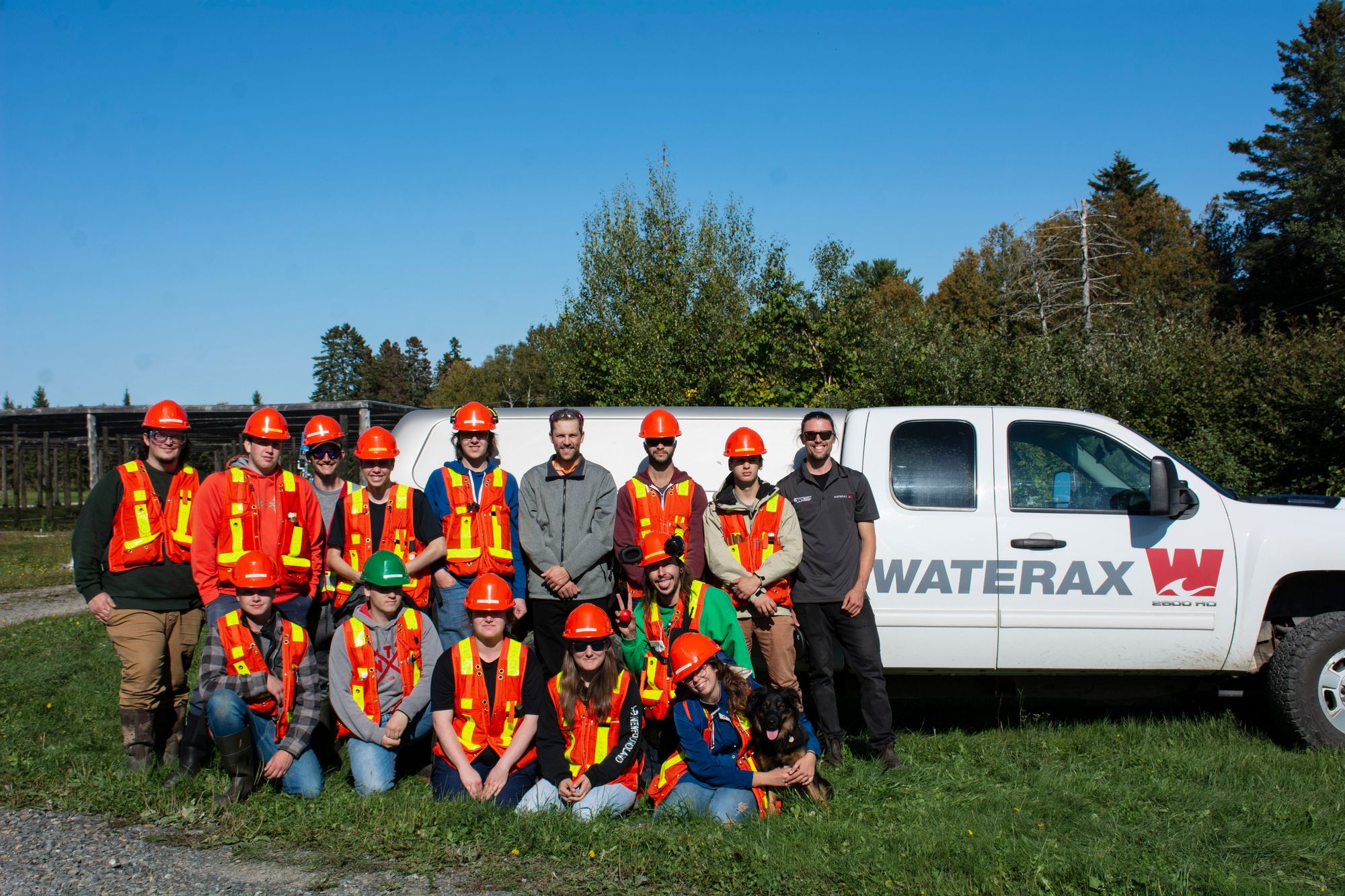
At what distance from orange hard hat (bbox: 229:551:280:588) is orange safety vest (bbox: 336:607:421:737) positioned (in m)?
0.47

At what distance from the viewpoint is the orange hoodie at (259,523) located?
5188 millimetres

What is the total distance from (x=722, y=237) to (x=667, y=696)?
73.1 feet

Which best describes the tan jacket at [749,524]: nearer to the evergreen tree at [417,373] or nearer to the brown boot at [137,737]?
the brown boot at [137,737]

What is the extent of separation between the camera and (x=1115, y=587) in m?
5.59

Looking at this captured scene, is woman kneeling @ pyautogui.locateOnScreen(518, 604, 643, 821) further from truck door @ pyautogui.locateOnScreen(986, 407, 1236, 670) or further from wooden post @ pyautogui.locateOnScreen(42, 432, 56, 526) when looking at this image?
wooden post @ pyautogui.locateOnScreen(42, 432, 56, 526)

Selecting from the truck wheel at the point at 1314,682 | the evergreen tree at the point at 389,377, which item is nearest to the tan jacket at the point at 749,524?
the truck wheel at the point at 1314,682

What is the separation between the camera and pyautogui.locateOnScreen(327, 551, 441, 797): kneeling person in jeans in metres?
4.98

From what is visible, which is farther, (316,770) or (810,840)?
(316,770)

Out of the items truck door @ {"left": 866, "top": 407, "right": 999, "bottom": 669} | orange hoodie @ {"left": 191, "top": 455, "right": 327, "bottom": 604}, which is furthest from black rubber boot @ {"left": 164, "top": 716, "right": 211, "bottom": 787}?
truck door @ {"left": 866, "top": 407, "right": 999, "bottom": 669}

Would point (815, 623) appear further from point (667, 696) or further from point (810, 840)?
point (810, 840)

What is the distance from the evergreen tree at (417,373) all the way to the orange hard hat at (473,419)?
325 feet

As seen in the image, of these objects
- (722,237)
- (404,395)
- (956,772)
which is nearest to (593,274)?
(722,237)

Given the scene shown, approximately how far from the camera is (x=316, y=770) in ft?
16.4

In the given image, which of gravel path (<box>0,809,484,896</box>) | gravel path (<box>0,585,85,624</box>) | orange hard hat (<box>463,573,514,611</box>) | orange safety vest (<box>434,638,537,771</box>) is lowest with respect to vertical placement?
gravel path (<box>0,585,85,624</box>)
